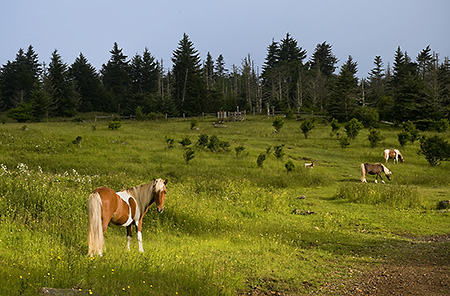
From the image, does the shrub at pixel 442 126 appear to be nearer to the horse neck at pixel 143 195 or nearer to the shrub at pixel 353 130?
the shrub at pixel 353 130

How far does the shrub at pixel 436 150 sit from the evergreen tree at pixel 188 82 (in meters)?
50.6

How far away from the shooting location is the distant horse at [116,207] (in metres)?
7.34

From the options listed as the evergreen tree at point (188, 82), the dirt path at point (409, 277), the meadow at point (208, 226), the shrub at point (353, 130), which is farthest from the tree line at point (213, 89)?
the dirt path at point (409, 277)

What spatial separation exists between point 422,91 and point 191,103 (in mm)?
41701

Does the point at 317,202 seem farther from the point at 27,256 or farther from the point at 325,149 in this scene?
the point at 325,149

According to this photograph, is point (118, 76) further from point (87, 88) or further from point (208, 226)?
point (208, 226)

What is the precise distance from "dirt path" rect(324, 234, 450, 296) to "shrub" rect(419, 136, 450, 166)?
2224cm

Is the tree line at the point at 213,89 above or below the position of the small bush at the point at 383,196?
above

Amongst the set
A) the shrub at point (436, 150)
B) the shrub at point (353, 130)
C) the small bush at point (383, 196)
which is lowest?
the small bush at point (383, 196)

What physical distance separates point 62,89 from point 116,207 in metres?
78.8

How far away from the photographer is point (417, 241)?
41.1 ft

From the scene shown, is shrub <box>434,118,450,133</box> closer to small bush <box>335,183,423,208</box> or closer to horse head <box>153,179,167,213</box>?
small bush <box>335,183,423,208</box>

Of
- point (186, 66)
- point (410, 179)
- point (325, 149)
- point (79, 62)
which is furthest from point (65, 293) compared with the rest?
point (79, 62)

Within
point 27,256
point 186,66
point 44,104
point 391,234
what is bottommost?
point 391,234
